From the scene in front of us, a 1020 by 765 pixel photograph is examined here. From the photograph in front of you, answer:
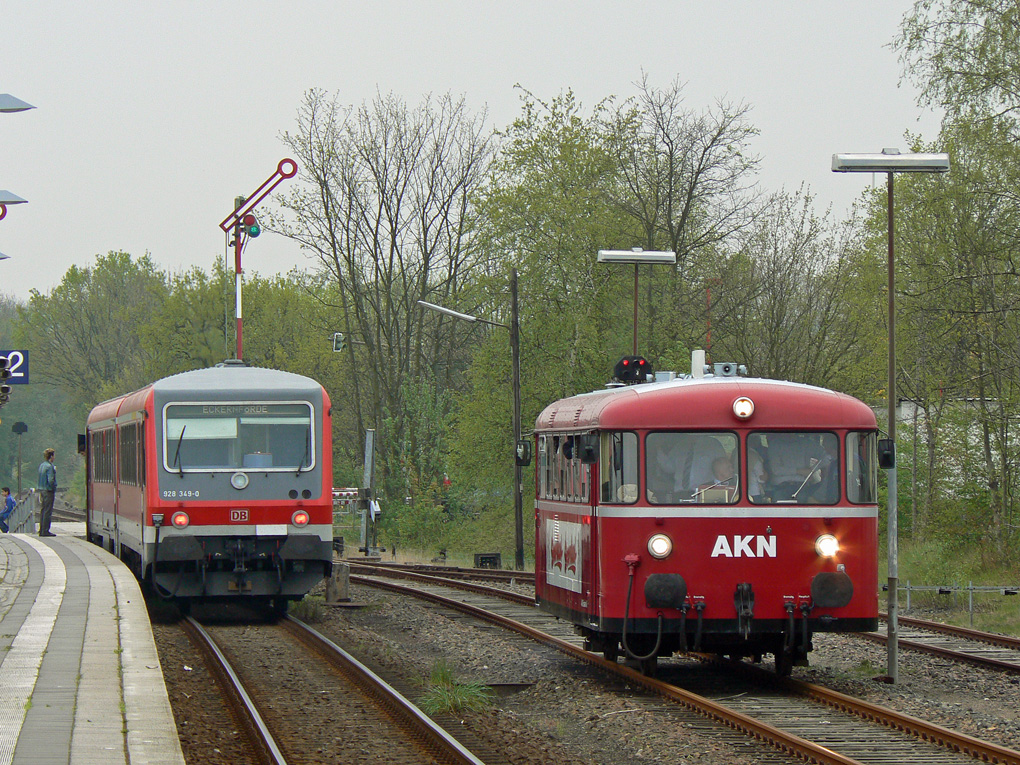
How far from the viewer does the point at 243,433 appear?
18.0 meters

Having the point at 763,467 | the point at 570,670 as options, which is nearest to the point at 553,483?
the point at 570,670

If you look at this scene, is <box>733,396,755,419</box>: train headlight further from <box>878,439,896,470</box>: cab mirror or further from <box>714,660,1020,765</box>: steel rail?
<box>714,660,1020,765</box>: steel rail

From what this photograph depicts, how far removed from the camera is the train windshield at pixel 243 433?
17.9m

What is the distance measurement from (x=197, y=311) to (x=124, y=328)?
48.3ft

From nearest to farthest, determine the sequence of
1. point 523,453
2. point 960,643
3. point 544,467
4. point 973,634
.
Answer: point 544,467 → point 523,453 → point 960,643 → point 973,634

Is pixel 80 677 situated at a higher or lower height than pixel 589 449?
lower

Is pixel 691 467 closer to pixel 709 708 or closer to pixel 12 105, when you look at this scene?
pixel 709 708

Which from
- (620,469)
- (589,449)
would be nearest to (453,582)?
(589,449)

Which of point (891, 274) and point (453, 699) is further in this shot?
point (891, 274)

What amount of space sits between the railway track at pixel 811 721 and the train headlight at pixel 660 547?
43.8 inches

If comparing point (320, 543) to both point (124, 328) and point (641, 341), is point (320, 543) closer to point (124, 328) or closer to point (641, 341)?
point (641, 341)

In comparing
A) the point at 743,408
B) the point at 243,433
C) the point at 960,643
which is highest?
the point at 743,408

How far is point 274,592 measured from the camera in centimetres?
1809

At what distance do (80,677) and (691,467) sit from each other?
5.25 m
